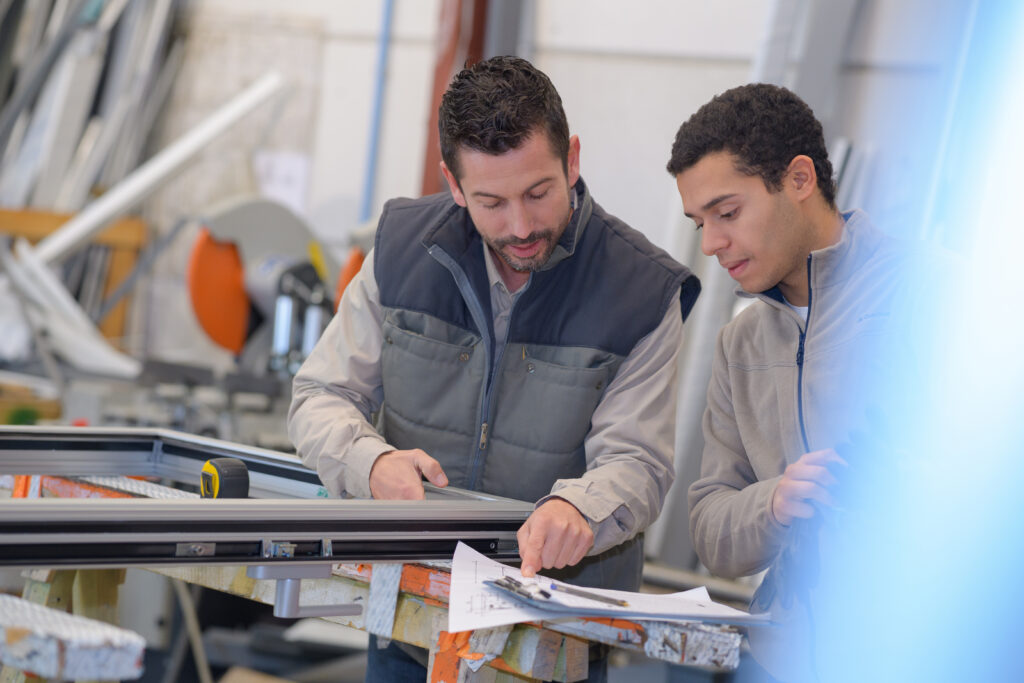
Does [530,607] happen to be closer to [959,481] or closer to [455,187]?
[959,481]

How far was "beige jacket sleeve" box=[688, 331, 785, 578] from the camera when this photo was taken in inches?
45.3

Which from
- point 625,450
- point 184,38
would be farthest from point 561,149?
point 184,38

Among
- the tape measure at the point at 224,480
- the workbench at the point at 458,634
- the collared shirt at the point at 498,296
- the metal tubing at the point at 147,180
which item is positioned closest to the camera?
the workbench at the point at 458,634

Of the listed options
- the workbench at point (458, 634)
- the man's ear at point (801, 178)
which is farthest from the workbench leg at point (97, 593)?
the man's ear at point (801, 178)

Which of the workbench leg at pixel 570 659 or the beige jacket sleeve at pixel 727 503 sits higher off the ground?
the beige jacket sleeve at pixel 727 503

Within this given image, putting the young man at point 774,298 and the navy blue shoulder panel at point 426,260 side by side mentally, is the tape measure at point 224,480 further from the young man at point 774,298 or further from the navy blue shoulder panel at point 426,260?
the young man at point 774,298

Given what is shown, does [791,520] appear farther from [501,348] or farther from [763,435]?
[501,348]

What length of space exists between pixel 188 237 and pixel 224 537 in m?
4.44

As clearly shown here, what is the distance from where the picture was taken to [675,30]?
4047 millimetres

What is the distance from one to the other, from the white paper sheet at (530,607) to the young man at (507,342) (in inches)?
6.7

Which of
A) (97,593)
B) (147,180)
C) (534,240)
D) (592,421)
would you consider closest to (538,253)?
(534,240)

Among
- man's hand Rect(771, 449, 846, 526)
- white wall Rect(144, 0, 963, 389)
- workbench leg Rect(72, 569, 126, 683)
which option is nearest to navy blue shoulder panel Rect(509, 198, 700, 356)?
man's hand Rect(771, 449, 846, 526)

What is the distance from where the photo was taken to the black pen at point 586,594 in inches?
37.5

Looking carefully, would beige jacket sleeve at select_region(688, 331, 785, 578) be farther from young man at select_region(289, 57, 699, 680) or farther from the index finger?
the index finger
